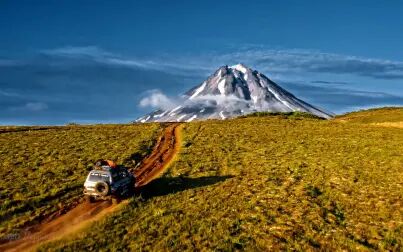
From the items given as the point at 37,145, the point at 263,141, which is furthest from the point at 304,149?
the point at 37,145

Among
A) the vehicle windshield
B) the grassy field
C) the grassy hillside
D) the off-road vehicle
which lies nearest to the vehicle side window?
the off-road vehicle

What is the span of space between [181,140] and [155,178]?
21050 mm

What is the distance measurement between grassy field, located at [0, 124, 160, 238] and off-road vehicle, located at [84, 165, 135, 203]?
1740 millimetres

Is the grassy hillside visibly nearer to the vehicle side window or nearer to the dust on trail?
the dust on trail

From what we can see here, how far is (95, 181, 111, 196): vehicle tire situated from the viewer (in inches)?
1309

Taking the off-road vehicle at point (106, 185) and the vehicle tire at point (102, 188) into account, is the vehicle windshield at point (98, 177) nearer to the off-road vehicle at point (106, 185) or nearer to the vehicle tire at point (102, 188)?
the off-road vehicle at point (106, 185)

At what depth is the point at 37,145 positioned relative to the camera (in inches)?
2323

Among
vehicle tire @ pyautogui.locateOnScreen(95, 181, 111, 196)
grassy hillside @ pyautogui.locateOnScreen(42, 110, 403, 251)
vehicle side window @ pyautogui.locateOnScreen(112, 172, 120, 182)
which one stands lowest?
grassy hillside @ pyautogui.locateOnScreen(42, 110, 403, 251)

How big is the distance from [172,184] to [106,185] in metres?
7.37

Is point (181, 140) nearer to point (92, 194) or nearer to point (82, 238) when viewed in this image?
point (92, 194)

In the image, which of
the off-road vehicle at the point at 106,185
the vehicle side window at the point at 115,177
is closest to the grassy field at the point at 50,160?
the off-road vehicle at the point at 106,185

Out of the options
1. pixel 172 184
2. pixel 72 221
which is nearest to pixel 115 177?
pixel 72 221

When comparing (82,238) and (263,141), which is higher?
(263,141)

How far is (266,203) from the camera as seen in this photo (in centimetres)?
3419
